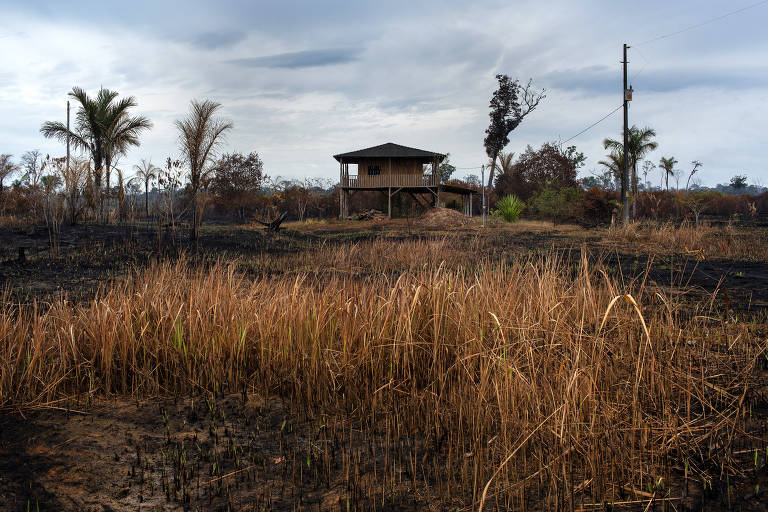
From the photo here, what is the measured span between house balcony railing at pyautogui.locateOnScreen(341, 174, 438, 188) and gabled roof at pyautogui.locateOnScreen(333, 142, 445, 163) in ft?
Answer: 3.97

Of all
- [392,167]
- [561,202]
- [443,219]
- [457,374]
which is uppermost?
[392,167]

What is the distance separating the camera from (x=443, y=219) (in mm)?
26609

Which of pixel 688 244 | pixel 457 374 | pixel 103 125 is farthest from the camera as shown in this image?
pixel 103 125

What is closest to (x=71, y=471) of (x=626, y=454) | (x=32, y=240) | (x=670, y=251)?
(x=626, y=454)

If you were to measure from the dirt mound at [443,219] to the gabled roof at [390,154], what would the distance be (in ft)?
16.6

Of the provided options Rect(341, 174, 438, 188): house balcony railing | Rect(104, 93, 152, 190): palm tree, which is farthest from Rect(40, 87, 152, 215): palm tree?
Rect(341, 174, 438, 188): house balcony railing

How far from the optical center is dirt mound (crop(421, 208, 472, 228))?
25.8m

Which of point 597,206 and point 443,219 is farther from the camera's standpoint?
point 597,206

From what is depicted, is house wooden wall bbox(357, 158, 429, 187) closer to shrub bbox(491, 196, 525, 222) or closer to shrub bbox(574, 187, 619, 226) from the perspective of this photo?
shrub bbox(491, 196, 525, 222)

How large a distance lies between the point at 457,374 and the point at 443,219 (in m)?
23.2

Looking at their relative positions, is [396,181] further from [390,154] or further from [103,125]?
[103,125]

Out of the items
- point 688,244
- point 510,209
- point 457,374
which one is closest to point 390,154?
point 510,209

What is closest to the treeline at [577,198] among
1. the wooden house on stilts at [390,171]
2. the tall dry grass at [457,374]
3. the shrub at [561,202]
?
the shrub at [561,202]

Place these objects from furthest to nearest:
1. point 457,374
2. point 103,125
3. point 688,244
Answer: point 103,125 < point 688,244 < point 457,374
